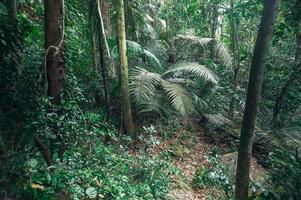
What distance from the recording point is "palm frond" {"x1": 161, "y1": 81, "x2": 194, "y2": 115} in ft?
23.0

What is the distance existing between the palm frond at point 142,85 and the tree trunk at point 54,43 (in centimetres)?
294

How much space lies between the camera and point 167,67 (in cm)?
899

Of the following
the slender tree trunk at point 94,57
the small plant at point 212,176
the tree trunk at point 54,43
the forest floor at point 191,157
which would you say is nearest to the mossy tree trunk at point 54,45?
the tree trunk at point 54,43

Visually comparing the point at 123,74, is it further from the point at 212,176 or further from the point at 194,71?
the point at 212,176

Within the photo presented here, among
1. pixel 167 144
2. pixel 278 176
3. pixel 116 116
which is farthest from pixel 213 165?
pixel 278 176

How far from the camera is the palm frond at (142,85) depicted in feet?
22.6

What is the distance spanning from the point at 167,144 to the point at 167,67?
2395 millimetres

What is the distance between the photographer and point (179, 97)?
720cm

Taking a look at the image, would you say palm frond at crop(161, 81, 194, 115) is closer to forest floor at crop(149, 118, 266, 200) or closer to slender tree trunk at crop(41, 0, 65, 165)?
forest floor at crop(149, 118, 266, 200)

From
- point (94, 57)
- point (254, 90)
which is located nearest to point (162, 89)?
point (94, 57)

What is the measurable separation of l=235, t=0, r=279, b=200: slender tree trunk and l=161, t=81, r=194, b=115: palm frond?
8.74ft

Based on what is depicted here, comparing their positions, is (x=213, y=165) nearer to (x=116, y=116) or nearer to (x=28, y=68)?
(x=116, y=116)

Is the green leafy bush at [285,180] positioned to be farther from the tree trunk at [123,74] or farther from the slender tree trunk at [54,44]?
the tree trunk at [123,74]

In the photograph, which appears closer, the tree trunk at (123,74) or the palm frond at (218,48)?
the tree trunk at (123,74)
